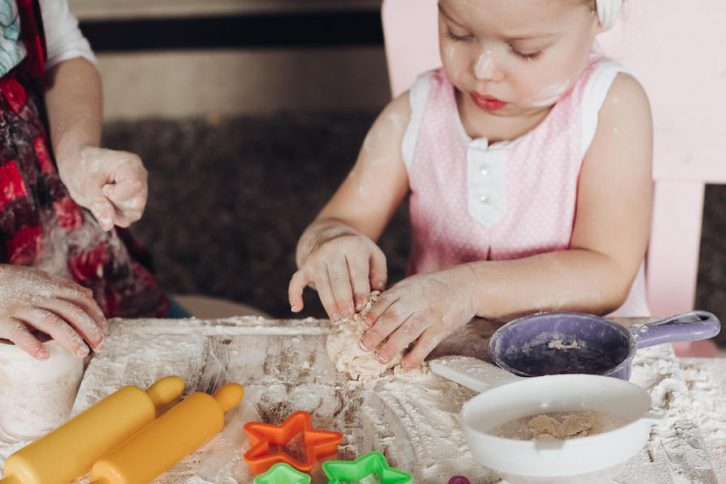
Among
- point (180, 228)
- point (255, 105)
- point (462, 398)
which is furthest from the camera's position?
point (255, 105)

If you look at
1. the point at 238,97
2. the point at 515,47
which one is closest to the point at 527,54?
the point at 515,47

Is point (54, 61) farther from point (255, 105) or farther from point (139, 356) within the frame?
point (255, 105)

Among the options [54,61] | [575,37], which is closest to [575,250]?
[575,37]

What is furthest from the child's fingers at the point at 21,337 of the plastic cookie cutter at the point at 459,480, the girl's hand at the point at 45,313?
the plastic cookie cutter at the point at 459,480

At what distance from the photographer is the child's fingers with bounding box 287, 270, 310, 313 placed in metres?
1.12

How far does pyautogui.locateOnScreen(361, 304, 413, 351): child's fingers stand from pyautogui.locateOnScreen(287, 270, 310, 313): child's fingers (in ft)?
0.37

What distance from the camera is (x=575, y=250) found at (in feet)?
4.09

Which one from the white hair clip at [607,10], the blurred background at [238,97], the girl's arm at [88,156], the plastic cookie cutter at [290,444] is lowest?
Answer: the blurred background at [238,97]

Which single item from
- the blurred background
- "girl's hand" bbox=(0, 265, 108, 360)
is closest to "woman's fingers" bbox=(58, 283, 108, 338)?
"girl's hand" bbox=(0, 265, 108, 360)

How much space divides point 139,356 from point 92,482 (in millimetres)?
258

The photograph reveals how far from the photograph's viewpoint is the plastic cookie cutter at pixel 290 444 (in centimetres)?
89

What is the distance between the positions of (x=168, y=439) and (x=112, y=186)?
0.38 metres

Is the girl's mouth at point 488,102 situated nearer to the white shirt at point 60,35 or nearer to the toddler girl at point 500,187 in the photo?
the toddler girl at point 500,187

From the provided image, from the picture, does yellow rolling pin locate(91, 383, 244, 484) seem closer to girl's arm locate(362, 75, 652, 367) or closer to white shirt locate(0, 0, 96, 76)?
girl's arm locate(362, 75, 652, 367)
